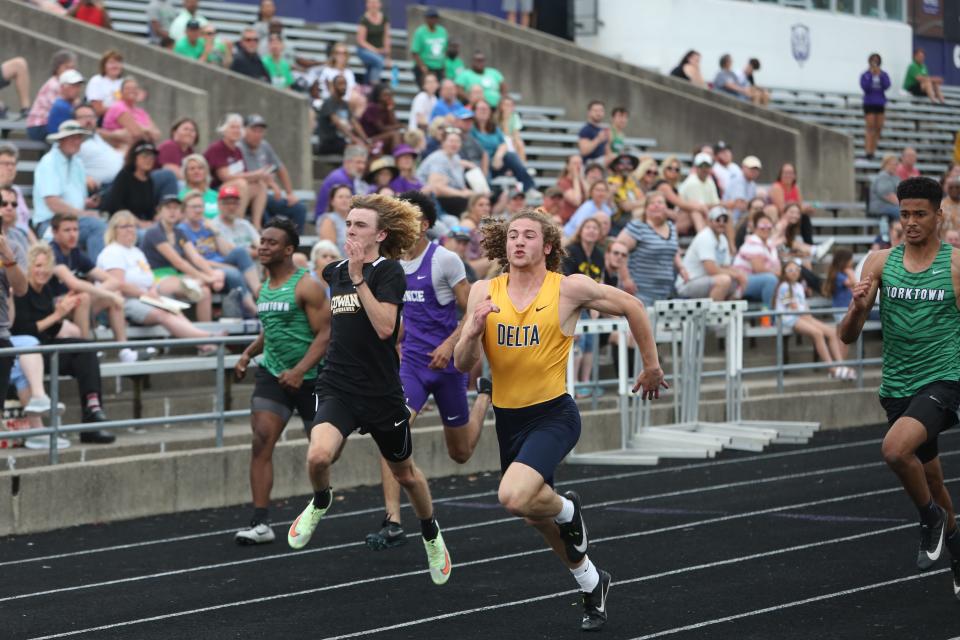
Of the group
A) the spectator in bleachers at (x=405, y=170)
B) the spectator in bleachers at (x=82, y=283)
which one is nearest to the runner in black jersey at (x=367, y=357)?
the spectator in bleachers at (x=82, y=283)

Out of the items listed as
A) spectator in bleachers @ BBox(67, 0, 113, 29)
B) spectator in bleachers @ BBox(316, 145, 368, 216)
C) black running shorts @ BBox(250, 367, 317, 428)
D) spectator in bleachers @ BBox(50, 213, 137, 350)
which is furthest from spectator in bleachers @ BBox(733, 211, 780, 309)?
black running shorts @ BBox(250, 367, 317, 428)

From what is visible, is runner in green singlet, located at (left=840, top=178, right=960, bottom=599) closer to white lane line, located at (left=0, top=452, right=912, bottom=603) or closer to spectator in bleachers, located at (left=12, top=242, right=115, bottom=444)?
white lane line, located at (left=0, top=452, right=912, bottom=603)

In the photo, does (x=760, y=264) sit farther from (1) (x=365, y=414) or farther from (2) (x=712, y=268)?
(1) (x=365, y=414)

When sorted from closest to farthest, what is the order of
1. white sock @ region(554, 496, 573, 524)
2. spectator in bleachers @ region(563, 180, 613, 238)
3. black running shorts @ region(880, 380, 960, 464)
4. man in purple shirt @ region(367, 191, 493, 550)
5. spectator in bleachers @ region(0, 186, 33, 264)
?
white sock @ region(554, 496, 573, 524)
black running shorts @ region(880, 380, 960, 464)
man in purple shirt @ region(367, 191, 493, 550)
spectator in bleachers @ region(0, 186, 33, 264)
spectator in bleachers @ region(563, 180, 613, 238)

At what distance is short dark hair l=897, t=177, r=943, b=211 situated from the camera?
8.77 meters

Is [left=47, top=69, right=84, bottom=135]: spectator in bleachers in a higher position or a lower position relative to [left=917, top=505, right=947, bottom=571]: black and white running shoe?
higher

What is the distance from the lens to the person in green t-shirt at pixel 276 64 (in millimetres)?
21719

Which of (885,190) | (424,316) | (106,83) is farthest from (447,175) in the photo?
(885,190)

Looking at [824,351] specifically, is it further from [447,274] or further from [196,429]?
[447,274]

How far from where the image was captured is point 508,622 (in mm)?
8336

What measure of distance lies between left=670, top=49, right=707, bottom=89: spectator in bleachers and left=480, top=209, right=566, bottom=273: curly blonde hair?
21134mm

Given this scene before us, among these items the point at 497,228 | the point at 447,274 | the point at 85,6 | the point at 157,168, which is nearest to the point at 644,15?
the point at 85,6

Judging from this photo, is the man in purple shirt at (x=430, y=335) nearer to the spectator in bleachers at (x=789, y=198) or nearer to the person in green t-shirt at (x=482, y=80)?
the spectator in bleachers at (x=789, y=198)

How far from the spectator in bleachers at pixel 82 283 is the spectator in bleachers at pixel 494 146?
24.3ft
